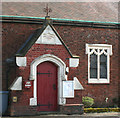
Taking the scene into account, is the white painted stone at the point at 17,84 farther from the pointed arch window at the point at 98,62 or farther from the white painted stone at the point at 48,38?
the pointed arch window at the point at 98,62

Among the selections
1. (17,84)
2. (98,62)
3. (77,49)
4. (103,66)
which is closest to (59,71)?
(17,84)

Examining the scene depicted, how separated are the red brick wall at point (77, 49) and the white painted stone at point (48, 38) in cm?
22

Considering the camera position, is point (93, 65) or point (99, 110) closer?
point (99, 110)

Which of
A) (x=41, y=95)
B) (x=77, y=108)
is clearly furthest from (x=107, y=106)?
(x=41, y=95)

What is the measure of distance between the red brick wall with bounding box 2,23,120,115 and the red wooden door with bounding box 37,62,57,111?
27.6 inches

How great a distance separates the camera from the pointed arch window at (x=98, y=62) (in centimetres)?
1831

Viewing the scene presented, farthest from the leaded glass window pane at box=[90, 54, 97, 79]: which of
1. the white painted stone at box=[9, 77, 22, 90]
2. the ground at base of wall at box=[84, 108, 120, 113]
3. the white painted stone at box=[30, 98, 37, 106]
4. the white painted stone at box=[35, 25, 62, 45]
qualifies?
the white painted stone at box=[9, 77, 22, 90]

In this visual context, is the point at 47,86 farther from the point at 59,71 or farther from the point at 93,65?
the point at 93,65

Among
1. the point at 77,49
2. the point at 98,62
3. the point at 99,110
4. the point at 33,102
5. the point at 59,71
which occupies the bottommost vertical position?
the point at 99,110

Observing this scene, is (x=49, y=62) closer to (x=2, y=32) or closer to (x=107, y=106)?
(x=2, y=32)

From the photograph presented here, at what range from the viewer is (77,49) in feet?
59.2

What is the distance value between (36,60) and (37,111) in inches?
97.7

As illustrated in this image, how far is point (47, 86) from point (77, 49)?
122 inches

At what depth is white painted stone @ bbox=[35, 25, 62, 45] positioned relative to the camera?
1565 centimetres
